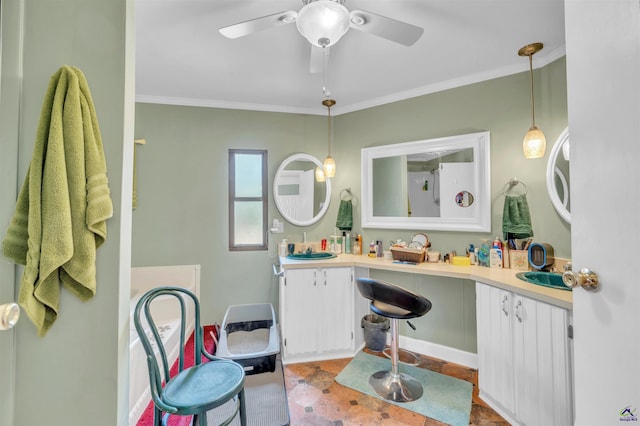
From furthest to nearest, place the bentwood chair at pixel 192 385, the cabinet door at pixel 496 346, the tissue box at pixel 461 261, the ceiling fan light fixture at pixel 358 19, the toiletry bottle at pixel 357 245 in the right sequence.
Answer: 1. the toiletry bottle at pixel 357 245
2. the tissue box at pixel 461 261
3. the cabinet door at pixel 496 346
4. the ceiling fan light fixture at pixel 358 19
5. the bentwood chair at pixel 192 385

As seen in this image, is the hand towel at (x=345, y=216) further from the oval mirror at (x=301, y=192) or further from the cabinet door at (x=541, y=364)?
the cabinet door at (x=541, y=364)

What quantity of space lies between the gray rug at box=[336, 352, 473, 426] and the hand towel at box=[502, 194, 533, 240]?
1.26 m

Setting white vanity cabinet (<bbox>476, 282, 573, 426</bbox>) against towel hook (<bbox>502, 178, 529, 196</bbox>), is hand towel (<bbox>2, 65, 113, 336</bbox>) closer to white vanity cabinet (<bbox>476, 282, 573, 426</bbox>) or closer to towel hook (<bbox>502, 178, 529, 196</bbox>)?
white vanity cabinet (<bbox>476, 282, 573, 426</bbox>)

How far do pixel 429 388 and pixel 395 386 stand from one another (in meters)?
0.28

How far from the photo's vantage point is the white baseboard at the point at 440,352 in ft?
7.59

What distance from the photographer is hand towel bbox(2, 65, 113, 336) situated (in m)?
0.83

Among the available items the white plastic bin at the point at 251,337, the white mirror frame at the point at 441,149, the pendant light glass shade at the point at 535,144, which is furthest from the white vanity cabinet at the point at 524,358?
the white plastic bin at the point at 251,337

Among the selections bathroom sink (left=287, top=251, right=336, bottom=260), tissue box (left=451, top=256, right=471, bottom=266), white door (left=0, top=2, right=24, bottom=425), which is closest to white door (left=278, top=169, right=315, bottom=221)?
bathroom sink (left=287, top=251, right=336, bottom=260)

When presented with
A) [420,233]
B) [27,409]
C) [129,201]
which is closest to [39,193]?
[129,201]

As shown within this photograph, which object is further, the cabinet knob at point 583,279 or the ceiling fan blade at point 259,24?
the ceiling fan blade at point 259,24

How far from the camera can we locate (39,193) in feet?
2.75

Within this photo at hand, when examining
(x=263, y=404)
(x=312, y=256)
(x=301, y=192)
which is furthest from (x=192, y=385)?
(x=301, y=192)

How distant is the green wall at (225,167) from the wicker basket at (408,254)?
0.90 ft

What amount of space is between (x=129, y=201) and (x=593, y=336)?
1.73 metres
